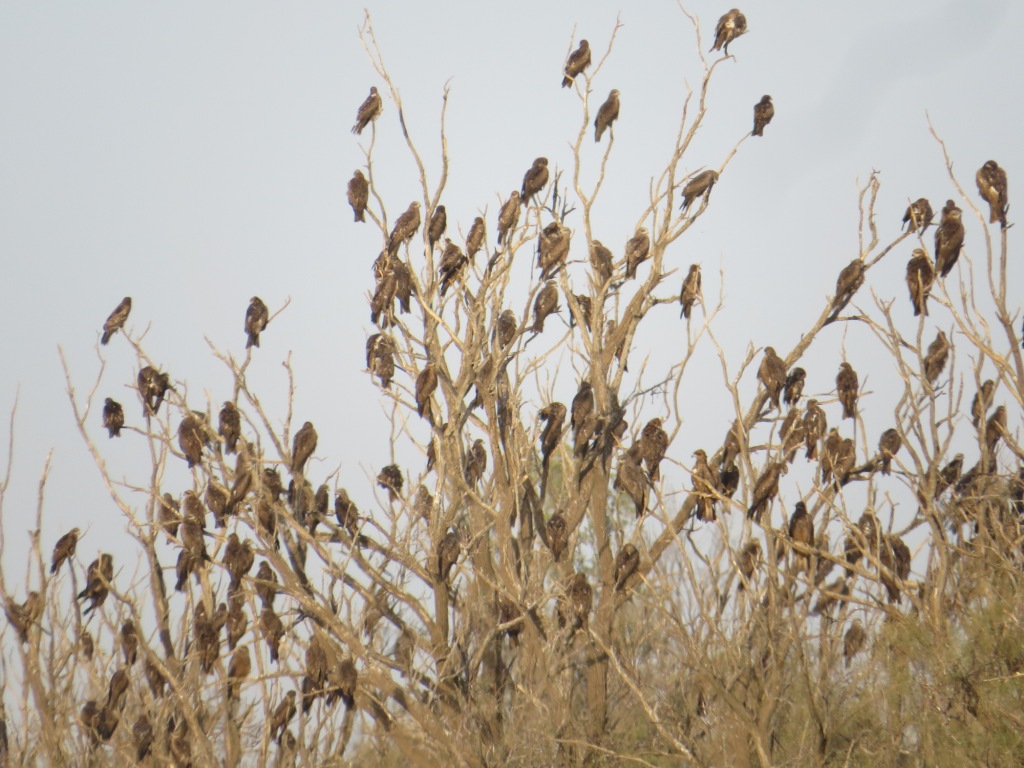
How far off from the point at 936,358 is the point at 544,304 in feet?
9.03

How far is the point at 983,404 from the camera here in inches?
296

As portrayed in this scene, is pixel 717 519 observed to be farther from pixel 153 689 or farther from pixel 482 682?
pixel 153 689

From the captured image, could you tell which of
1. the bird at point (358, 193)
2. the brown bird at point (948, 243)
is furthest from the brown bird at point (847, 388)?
the bird at point (358, 193)

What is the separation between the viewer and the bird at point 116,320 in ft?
27.6

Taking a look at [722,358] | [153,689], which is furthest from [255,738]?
[722,358]

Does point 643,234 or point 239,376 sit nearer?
point 239,376

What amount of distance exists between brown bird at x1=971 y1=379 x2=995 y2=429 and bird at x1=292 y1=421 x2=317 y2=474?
14.9ft

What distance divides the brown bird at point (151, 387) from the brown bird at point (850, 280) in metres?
4.86

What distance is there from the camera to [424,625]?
8.32 m

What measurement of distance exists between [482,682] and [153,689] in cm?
246

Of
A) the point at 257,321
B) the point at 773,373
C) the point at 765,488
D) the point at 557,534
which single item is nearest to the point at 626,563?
the point at 557,534

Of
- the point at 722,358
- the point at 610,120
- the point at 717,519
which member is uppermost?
the point at 610,120

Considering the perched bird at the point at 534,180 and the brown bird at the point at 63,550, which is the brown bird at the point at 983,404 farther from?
the brown bird at the point at 63,550

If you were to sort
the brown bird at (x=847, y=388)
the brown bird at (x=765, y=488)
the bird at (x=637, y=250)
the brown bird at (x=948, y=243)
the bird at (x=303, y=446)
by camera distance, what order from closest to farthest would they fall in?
the brown bird at (x=765, y=488) < the brown bird at (x=948, y=243) < the brown bird at (x=847, y=388) < the bird at (x=303, y=446) < the bird at (x=637, y=250)
